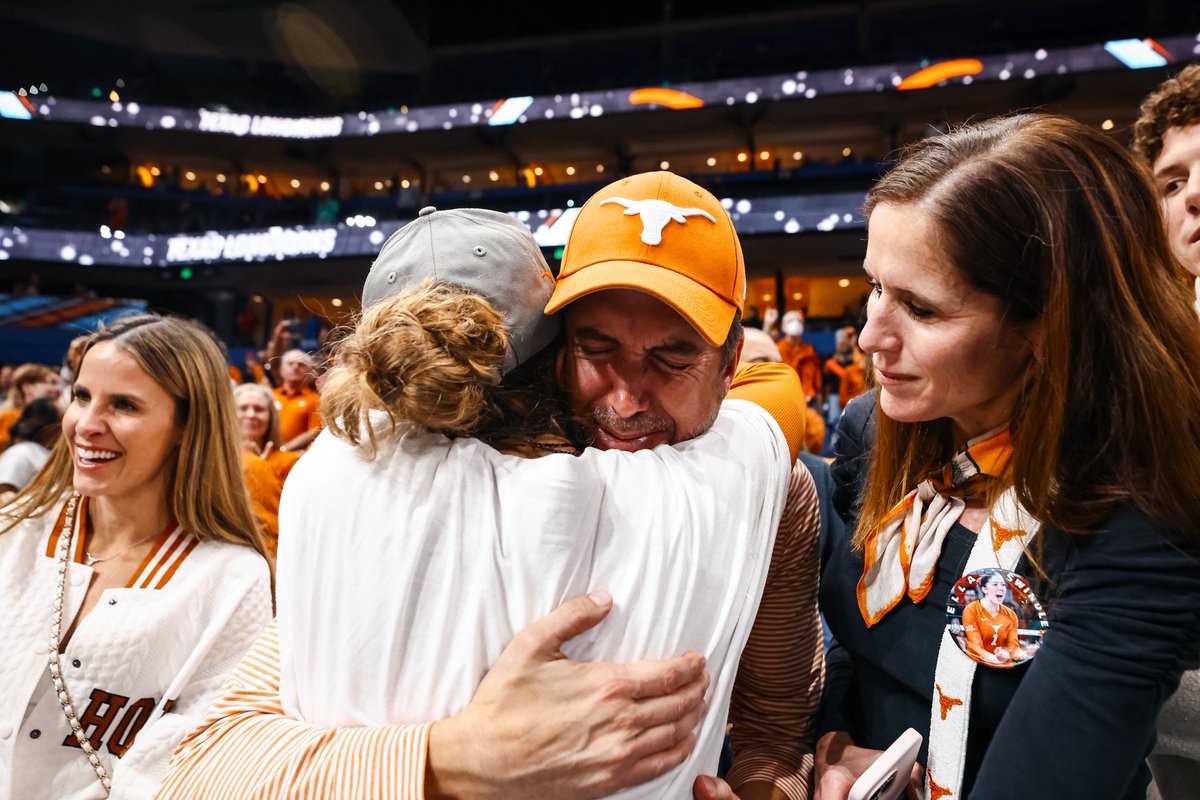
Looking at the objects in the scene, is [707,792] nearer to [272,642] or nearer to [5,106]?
[272,642]

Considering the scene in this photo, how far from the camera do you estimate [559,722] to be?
0.86 metres

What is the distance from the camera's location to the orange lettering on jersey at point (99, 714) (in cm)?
169

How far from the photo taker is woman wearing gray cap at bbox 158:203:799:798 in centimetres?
85

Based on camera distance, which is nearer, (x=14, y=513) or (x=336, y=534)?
(x=336, y=534)

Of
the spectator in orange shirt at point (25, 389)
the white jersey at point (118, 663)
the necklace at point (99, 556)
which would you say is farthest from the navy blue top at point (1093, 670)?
the spectator in orange shirt at point (25, 389)

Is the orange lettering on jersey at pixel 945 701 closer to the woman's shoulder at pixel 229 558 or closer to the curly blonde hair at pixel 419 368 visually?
the curly blonde hair at pixel 419 368

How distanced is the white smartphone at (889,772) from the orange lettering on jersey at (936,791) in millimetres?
30

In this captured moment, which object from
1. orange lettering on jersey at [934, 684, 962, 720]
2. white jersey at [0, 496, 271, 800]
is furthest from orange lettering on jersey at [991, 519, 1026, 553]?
white jersey at [0, 496, 271, 800]

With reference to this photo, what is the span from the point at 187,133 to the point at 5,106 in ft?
13.2

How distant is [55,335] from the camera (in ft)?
49.3

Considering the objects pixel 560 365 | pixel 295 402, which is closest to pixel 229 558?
pixel 560 365

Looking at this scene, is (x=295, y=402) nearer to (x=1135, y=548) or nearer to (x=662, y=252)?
(x=662, y=252)

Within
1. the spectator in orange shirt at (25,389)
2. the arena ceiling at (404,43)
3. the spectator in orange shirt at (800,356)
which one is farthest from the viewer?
the arena ceiling at (404,43)

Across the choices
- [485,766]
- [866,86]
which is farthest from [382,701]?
[866,86]
